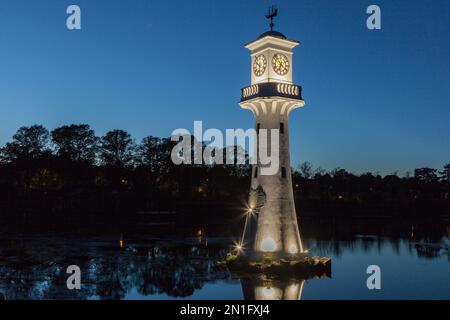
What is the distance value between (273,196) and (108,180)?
82252 mm

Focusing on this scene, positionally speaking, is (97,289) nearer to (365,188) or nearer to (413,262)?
(413,262)

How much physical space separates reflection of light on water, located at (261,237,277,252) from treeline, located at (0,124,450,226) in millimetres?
64080

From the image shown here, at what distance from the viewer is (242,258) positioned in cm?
3322

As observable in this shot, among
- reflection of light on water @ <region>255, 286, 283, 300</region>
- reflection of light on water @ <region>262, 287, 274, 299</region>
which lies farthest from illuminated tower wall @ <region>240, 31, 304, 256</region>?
reflection of light on water @ <region>262, 287, 274, 299</region>

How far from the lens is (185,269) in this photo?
39.4m

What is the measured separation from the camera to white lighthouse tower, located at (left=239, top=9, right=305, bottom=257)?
32.3m

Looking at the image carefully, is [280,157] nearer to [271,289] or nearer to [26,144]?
[271,289]

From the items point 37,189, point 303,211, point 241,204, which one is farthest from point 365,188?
point 37,189

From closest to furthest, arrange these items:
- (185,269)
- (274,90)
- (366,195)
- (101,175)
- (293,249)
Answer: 1. (274,90)
2. (293,249)
3. (185,269)
4. (101,175)
5. (366,195)

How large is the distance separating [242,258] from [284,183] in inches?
236

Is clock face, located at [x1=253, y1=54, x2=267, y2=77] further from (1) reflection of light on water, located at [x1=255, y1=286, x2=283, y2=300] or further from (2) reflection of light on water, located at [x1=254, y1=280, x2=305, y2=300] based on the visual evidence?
(1) reflection of light on water, located at [x1=255, y1=286, x2=283, y2=300]

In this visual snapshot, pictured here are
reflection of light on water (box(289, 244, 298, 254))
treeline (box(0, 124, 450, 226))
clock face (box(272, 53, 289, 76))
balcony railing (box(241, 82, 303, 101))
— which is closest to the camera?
balcony railing (box(241, 82, 303, 101))

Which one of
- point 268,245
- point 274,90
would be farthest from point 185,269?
point 274,90

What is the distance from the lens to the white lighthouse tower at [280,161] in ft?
106
